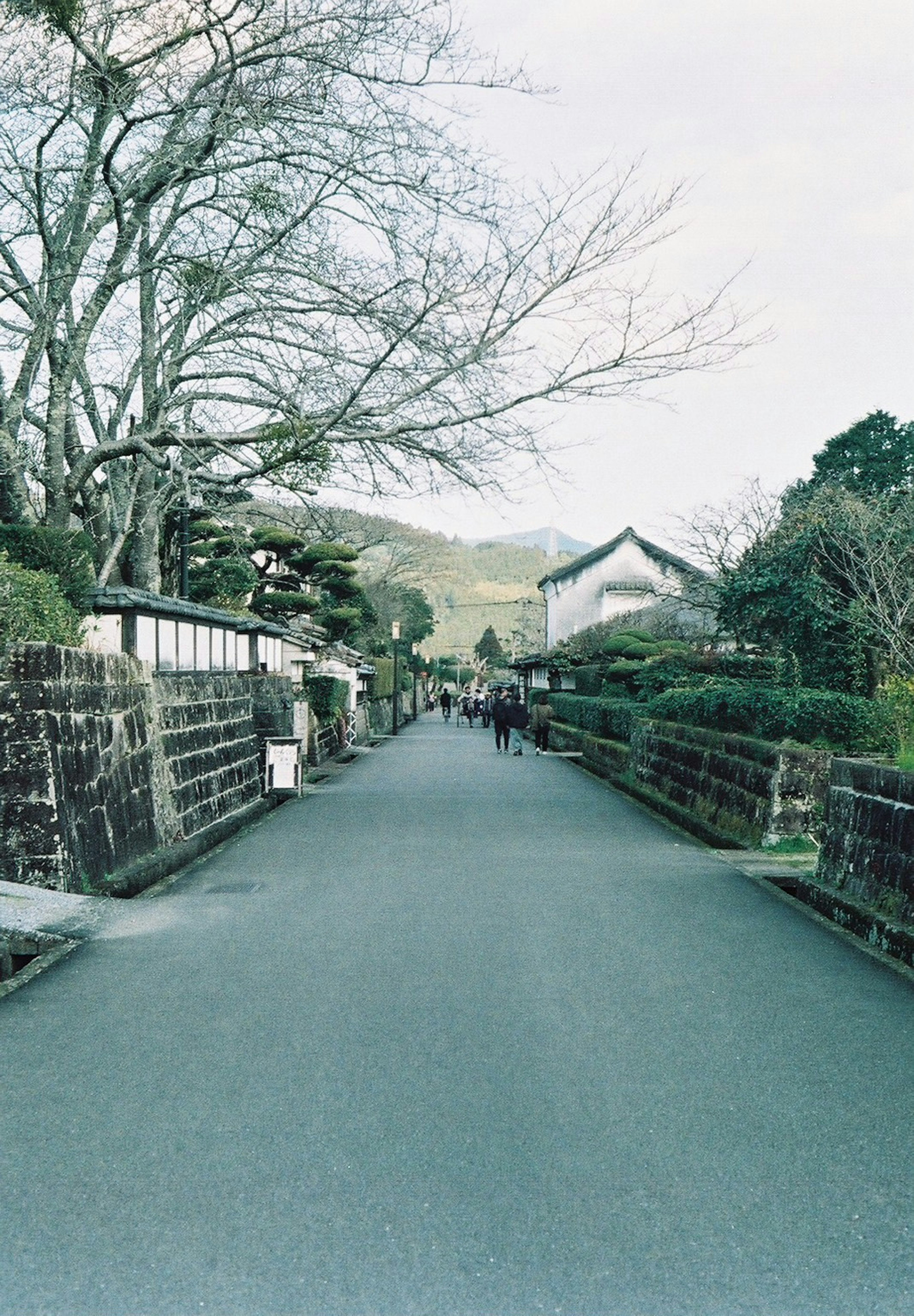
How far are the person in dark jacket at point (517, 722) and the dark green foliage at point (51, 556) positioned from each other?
21728 millimetres

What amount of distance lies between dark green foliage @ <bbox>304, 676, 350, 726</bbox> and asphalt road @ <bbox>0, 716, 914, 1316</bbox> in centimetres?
2253

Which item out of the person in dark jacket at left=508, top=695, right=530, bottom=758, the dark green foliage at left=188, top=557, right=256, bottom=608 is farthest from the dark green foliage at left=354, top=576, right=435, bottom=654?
the dark green foliage at left=188, top=557, right=256, bottom=608

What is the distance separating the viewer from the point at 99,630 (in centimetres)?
1393

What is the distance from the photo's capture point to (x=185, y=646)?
1733 centimetres

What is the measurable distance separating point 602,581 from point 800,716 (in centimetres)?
5739

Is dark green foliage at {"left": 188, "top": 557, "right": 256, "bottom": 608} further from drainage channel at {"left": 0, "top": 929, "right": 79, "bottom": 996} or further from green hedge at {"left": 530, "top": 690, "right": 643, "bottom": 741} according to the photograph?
drainage channel at {"left": 0, "top": 929, "right": 79, "bottom": 996}

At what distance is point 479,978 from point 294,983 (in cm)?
102

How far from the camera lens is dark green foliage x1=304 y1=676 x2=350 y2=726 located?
3169 cm

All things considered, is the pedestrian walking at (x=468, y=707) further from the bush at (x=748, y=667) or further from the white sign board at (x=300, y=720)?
the bush at (x=748, y=667)

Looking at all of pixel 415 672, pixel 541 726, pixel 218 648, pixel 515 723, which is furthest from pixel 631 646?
pixel 415 672

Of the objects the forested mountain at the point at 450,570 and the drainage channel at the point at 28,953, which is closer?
the drainage channel at the point at 28,953

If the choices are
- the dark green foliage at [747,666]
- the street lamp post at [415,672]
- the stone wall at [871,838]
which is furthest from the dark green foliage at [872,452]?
the street lamp post at [415,672]

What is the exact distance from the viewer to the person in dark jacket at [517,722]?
36.0 metres

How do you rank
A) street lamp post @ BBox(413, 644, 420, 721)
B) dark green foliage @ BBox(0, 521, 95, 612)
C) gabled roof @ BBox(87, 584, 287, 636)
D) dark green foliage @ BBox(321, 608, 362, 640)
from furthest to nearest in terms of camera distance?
street lamp post @ BBox(413, 644, 420, 721) → dark green foliage @ BBox(321, 608, 362, 640) → gabled roof @ BBox(87, 584, 287, 636) → dark green foliage @ BBox(0, 521, 95, 612)
